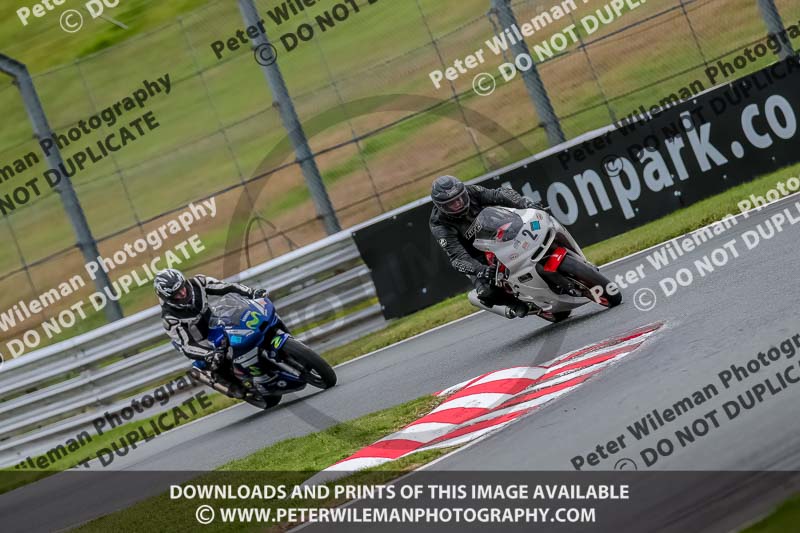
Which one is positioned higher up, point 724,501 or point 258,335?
point 258,335

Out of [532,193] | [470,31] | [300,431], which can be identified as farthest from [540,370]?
[470,31]

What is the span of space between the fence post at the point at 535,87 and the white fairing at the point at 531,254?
4.94m

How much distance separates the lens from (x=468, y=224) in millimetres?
10664

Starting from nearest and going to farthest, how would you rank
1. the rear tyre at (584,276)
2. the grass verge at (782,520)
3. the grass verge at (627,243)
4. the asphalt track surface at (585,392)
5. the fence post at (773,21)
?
the grass verge at (782,520), the asphalt track surface at (585,392), the rear tyre at (584,276), the grass verge at (627,243), the fence post at (773,21)

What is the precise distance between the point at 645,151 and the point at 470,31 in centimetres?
344

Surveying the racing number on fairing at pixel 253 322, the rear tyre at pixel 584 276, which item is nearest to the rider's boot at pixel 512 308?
the rear tyre at pixel 584 276

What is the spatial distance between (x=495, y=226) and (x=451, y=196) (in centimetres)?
51

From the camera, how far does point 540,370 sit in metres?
8.94

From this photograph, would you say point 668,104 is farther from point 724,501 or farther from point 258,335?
point 724,501

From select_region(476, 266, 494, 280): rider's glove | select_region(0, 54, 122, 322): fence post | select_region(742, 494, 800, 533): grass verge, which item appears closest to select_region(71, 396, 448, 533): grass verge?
select_region(476, 266, 494, 280): rider's glove

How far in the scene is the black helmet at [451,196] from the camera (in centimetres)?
1030

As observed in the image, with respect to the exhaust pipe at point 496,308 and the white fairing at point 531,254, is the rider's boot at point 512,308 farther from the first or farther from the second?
the white fairing at point 531,254

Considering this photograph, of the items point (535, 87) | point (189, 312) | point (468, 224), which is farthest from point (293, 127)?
point (468, 224)

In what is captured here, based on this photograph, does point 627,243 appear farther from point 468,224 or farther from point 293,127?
point 293,127
